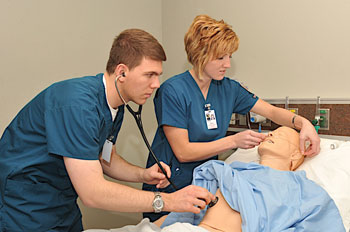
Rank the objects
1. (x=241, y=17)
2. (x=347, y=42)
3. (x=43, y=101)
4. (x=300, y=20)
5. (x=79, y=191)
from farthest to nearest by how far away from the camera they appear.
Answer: (x=241, y=17), (x=300, y=20), (x=347, y=42), (x=43, y=101), (x=79, y=191)

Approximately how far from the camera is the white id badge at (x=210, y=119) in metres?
1.66

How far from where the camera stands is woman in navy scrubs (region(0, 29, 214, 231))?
38.9 inches

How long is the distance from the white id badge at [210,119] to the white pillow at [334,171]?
51 cm

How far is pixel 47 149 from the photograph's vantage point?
1031 millimetres

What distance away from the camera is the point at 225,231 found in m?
1.11

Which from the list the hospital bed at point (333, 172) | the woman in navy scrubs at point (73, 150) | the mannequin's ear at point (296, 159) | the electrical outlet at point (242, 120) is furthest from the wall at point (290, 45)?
the woman in navy scrubs at point (73, 150)

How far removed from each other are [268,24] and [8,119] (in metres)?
1.83

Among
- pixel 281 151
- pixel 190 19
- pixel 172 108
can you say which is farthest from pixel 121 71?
pixel 190 19

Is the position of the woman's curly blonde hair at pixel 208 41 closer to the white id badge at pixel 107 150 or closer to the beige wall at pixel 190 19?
the beige wall at pixel 190 19

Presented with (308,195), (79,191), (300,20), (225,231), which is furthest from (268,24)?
(79,191)

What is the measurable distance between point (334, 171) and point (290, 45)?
86 centimetres

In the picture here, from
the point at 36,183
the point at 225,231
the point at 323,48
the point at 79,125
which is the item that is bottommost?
the point at 225,231

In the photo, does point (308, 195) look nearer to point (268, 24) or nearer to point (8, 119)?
point (268, 24)

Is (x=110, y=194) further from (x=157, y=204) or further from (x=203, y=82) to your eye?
(x=203, y=82)
